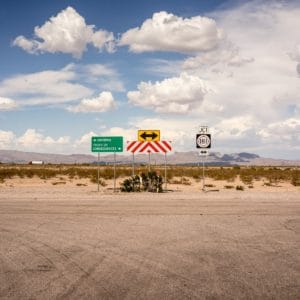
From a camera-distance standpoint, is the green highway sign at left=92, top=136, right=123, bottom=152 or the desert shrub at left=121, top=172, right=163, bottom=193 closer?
the desert shrub at left=121, top=172, right=163, bottom=193

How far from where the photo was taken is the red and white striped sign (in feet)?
82.8

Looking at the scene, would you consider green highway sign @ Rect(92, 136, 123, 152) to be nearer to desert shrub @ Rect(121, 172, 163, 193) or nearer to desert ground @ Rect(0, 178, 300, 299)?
desert shrub @ Rect(121, 172, 163, 193)

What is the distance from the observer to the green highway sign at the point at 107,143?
1016 inches

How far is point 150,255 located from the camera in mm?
8070

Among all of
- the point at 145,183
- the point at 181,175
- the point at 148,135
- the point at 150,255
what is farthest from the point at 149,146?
the point at 181,175

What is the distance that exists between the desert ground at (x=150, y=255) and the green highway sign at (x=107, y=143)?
11.8 metres

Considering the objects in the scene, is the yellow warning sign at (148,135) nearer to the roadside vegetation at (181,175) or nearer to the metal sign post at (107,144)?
the metal sign post at (107,144)

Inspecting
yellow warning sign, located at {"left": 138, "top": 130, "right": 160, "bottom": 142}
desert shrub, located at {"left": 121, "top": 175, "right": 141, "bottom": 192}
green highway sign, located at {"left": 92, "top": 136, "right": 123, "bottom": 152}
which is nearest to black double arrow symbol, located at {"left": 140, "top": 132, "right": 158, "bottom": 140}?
yellow warning sign, located at {"left": 138, "top": 130, "right": 160, "bottom": 142}

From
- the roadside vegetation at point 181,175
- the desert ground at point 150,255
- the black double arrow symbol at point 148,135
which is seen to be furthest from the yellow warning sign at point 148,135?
the desert ground at point 150,255

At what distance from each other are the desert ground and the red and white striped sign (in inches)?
445

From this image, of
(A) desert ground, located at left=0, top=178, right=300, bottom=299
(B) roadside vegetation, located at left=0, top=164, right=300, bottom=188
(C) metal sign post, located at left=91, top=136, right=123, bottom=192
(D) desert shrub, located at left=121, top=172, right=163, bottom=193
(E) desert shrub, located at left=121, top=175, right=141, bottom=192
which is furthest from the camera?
(B) roadside vegetation, located at left=0, top=164, right=300, bottom=188

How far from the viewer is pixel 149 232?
10570mm

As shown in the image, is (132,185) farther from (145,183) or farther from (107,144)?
(107,144)

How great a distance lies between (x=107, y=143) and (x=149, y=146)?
241cm
